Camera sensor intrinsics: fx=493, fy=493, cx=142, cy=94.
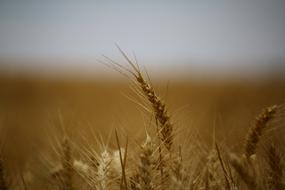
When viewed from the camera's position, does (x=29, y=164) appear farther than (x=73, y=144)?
Yes

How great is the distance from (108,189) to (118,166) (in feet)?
0.35

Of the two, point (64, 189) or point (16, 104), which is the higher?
point (64, 189)

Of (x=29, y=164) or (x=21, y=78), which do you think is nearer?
(x=29, y=164)

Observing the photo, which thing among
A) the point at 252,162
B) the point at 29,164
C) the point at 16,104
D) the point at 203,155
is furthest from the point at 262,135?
the point at 16,104

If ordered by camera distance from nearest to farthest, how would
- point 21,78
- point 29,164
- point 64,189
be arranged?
1. point 64,189
2. point 29,164
3. point 21,78

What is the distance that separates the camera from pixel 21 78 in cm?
1680

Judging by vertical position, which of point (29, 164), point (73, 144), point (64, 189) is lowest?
point (29, 164)

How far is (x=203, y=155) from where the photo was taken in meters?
2.23

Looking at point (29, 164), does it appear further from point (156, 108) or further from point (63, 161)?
point (156, 108)

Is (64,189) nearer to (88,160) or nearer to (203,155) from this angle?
(88,160)

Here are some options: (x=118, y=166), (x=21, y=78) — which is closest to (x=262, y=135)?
(x=118, y=166)

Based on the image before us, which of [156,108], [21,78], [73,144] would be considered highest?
[156,108]

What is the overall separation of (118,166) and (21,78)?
1557cm

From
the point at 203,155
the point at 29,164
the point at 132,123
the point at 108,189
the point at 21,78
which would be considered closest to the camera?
the point at 108,189
